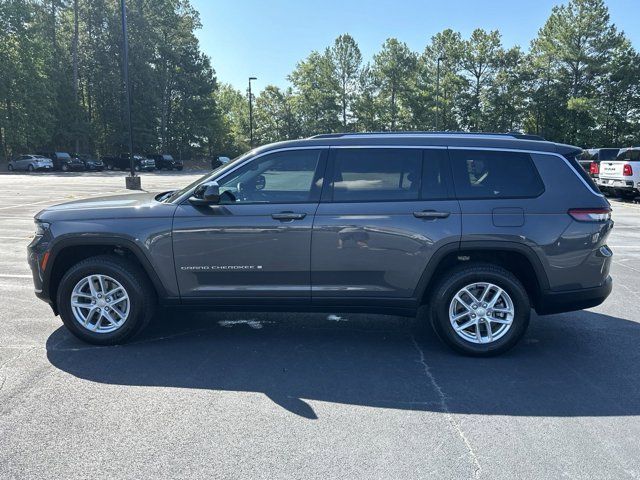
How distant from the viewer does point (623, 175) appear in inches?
719

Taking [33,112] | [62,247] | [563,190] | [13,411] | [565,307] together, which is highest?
[33,112]

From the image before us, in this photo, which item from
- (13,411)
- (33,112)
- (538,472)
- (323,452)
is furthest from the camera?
(33,112)

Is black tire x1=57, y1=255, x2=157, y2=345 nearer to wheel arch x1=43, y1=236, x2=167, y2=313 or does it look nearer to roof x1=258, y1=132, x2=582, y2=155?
wheel arch x1=43, y1=236, x2=167, y2=313

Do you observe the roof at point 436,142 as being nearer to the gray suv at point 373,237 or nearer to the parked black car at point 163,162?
the gray suv at point 373,237

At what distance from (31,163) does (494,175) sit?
156ft

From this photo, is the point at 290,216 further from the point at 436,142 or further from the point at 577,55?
the point at 577,55

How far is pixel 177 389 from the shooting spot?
3803 mm

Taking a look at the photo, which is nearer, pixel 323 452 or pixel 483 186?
pixel 323 452

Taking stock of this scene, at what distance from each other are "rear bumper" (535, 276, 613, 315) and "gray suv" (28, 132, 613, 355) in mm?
12

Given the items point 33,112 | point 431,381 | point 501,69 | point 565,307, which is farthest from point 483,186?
point 501,69

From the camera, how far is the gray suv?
4270mm

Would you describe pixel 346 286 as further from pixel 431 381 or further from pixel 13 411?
pixel 13 411

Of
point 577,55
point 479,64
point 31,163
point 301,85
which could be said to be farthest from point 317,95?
point 31,163

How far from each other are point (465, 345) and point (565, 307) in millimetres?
931
